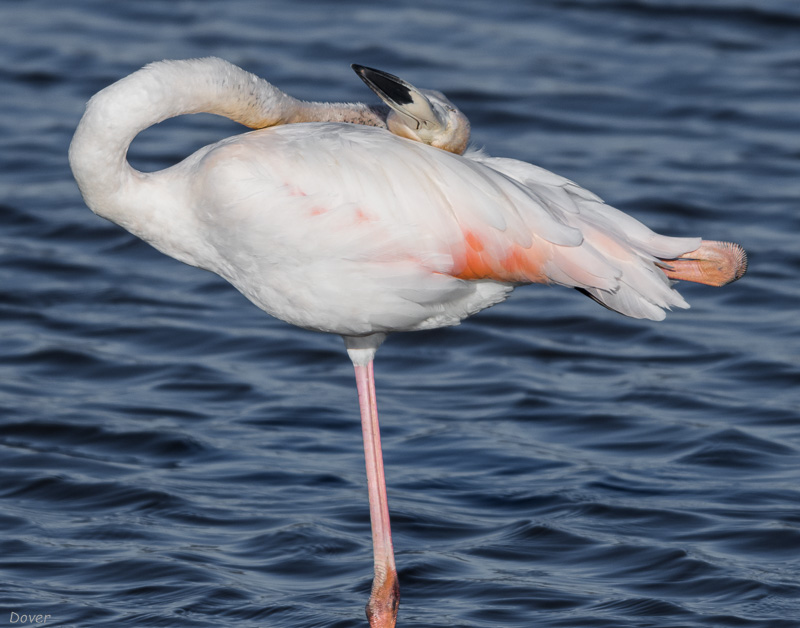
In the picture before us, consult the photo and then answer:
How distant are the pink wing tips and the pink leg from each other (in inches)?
57.4

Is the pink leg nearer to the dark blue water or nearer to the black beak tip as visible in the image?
the dark blue water

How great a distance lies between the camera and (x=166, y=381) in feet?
32.4

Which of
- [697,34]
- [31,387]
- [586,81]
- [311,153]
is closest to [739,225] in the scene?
[586,81]

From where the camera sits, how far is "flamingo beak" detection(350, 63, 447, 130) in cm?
561

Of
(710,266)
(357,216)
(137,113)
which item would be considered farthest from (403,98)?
(710,266)

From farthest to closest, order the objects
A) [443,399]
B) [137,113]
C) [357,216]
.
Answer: [443,399] < [357,216] < [137,113]

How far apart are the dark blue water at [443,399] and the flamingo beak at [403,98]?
252cm

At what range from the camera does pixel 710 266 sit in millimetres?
6039

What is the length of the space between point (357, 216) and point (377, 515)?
152 cm

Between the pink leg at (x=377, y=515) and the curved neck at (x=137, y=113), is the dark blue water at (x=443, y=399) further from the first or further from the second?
the curved neck at (x=137, y=113)

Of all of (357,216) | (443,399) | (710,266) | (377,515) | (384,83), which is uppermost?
(384,83)

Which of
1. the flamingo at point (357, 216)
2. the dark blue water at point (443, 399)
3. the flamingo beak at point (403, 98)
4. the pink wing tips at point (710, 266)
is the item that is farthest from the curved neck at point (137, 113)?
the dark blue water at point (443, 399)

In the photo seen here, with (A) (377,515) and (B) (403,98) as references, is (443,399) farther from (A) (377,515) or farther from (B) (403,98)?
(B) (403,98)

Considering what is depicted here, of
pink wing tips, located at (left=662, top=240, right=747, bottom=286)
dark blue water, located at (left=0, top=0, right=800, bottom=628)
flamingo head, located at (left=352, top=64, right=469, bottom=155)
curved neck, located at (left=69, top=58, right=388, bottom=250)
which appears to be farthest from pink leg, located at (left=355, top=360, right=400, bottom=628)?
pink wing tips, located at (left=662, top=240, right=747, bottom=286)
